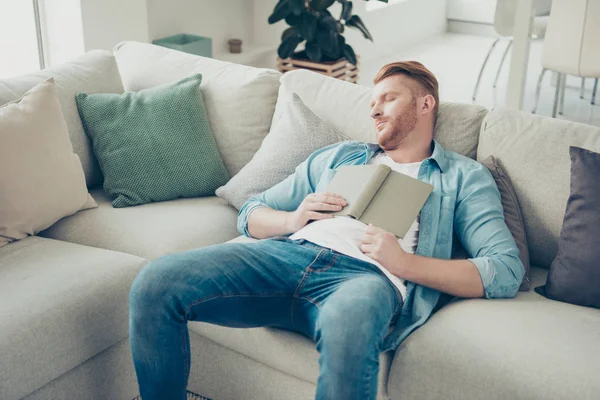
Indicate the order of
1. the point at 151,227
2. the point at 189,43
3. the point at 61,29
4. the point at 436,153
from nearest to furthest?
the point at 436,153, the point at 151,227, the point at 61,29, the point at 189,43

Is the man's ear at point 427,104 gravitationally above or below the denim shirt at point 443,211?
above

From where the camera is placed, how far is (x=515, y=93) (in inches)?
161

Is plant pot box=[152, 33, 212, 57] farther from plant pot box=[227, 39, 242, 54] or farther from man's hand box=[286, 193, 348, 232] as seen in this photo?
man's hand box=[286, 193, 348, 232]

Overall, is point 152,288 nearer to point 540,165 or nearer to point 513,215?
point 513,215

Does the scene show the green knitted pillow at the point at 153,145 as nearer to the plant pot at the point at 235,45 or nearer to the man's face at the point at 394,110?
the man's face at the point at 394,110

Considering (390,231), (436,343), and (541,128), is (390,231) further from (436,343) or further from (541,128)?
(541,128)

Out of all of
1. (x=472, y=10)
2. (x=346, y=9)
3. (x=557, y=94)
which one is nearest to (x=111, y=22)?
(x=346, y=9)

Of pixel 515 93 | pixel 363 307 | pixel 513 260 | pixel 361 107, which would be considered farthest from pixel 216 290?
pixel 515 93

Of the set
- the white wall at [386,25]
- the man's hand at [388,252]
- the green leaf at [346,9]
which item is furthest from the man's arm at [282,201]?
the white wall at [386,25]

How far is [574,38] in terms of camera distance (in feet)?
13.2

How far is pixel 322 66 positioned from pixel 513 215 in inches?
98.9

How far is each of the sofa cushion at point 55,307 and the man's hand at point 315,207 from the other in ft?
1.51

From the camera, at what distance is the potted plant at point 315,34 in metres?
4.41

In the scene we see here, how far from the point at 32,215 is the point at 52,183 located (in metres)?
0.11
